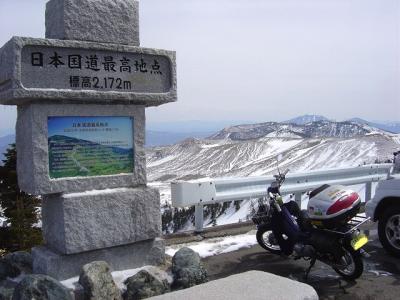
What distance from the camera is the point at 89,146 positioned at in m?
4.62

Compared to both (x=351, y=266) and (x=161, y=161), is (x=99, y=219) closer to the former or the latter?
(x=351, y=266)

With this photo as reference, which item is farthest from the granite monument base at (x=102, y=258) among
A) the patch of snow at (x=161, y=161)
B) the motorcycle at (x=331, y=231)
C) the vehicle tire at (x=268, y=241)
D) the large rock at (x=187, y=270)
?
the patch of snow at (x=161, y=161)

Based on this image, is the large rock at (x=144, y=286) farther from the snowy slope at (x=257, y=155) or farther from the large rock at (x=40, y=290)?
the snowy slope at (x=257, y=155)

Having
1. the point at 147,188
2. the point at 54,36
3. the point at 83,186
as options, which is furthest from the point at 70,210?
the point at 54,36

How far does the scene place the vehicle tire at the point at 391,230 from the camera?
5.71 m

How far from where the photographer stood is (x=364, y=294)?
457 centimetres

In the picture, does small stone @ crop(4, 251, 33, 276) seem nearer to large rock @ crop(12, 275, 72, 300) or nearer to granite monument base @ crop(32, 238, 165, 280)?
granite monument base @ crop(32, 238, 165, 280)

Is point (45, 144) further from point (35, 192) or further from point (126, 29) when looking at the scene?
point (126, 29)

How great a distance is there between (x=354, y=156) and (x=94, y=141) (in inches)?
678

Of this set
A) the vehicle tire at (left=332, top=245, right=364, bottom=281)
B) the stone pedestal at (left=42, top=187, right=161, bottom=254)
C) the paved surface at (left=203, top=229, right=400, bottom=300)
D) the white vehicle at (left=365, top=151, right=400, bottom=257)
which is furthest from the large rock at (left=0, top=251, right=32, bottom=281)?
the white vehicle at (left=365, top=151, right=400, bottom=257)

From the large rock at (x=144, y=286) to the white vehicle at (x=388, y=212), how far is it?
315cm

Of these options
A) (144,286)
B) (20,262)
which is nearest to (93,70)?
(144,286)

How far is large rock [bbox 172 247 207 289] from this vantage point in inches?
180

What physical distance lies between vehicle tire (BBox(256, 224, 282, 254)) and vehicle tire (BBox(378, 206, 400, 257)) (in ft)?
4.61
